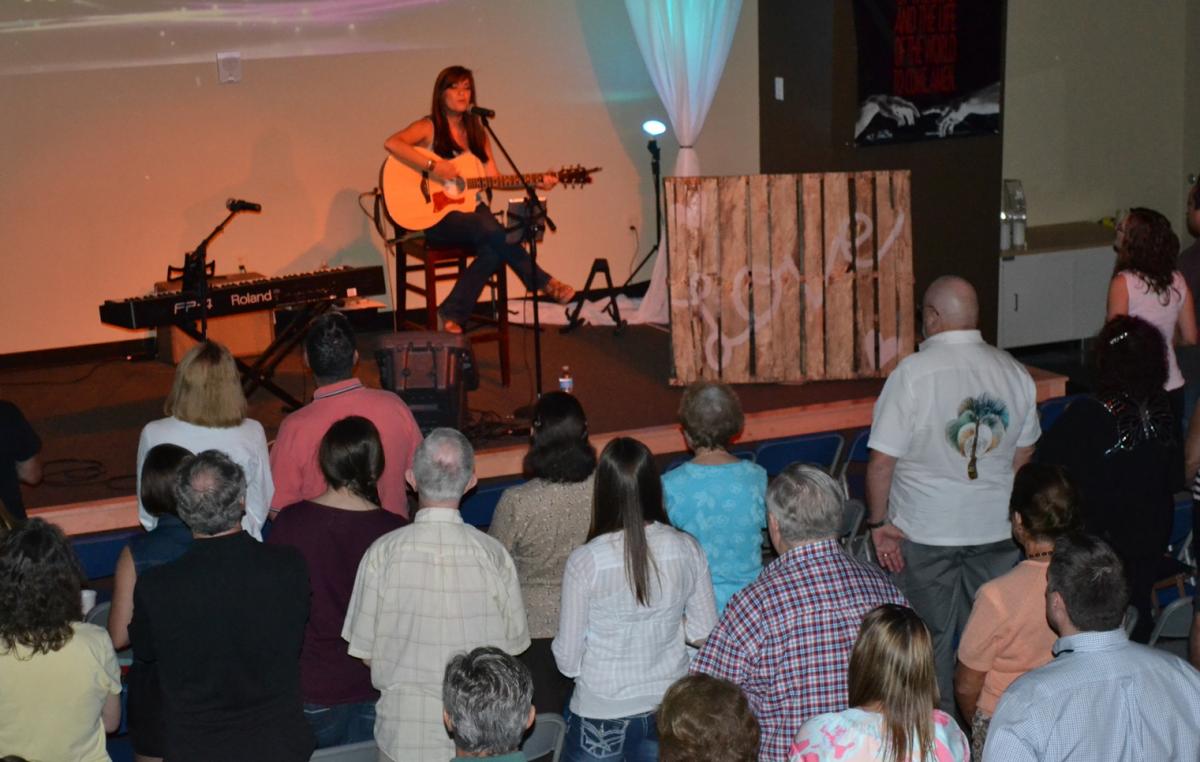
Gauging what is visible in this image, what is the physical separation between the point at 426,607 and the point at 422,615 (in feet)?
0.07

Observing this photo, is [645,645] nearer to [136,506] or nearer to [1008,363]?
[1008,363]

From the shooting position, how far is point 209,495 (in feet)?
10.6

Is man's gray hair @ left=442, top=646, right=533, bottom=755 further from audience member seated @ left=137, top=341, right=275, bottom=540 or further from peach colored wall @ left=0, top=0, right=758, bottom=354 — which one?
peach colored wall @ left=0, top=0, right=758, bottom=354

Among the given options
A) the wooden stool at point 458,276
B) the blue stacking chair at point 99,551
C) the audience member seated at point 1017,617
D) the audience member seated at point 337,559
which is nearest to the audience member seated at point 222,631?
the audience member seated at point 337,559

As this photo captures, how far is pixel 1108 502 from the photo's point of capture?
4.19 metres

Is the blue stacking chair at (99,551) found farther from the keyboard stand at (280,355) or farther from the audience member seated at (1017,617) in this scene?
the audience member seated at (1017,617)

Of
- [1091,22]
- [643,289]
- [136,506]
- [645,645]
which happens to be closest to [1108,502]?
[645,645]

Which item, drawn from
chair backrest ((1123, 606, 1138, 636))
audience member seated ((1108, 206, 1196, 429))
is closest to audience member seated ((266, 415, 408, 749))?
chair backrest ((1123, 606, 1138, 636))

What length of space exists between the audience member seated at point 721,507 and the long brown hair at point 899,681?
1.17 m

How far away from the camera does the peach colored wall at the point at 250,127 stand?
821cm

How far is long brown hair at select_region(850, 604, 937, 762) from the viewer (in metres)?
2.62

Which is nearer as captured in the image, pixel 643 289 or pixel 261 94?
pixel 261 94

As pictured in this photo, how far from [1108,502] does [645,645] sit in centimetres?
167

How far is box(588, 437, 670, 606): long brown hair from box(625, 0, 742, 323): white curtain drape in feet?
18.4
